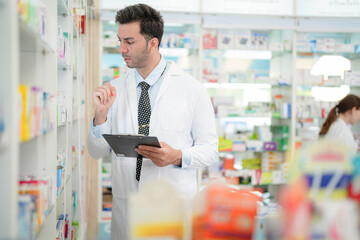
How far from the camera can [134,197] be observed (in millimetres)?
1146

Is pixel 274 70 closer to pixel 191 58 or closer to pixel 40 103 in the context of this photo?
pixel 191 58

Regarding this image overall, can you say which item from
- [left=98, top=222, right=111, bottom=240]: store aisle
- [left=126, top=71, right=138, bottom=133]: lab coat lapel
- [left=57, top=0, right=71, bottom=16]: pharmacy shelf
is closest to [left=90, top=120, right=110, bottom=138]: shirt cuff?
[left=126, top=71, right=138, bottom=133]: lab coat lapel

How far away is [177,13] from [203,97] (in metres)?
3.06

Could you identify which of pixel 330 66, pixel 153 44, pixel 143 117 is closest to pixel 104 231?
pixel 143 117

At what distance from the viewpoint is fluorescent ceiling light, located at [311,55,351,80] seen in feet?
19.7

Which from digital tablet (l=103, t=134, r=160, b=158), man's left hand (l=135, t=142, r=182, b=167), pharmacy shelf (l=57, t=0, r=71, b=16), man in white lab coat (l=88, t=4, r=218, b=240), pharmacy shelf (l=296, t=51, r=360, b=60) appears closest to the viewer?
digital tablet (l=103, t=134, r=160, b=158)

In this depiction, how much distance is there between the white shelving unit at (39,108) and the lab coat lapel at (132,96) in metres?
0.47

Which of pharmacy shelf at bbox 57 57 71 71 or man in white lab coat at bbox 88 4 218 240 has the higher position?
pharmacy shelf at bbox 57 57 71 71

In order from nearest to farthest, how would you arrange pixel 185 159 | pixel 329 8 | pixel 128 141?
pixel 128 141, pixel 185 159, pixel 329 8

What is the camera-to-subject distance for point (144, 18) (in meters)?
2.68

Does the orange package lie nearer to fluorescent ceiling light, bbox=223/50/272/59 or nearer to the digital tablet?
the digital tablet

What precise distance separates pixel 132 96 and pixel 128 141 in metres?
0.59

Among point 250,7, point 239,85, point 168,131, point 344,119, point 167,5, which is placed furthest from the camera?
point 239,85

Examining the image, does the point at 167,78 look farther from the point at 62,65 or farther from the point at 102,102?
the point at 62,65
